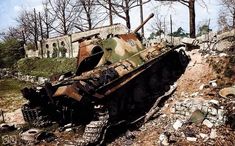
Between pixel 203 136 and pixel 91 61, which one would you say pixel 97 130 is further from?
pixel 91 61

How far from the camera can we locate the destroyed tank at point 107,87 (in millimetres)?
11781

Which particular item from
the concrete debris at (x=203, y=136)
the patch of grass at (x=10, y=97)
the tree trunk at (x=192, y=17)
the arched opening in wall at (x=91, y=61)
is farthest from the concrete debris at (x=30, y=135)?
the tree trunk at (x=192, y=17)

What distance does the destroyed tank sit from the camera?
464 inches

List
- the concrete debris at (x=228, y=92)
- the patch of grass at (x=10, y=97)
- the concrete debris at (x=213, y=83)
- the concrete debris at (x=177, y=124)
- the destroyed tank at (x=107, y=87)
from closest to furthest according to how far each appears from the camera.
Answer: the destroyed tank at (x=107, y=87) < the concrete debris at (x=177, y=124) < the concrete debris at (x=228, y=92) < the concrete debris at (x=213, y=83) < the patch of grass at (x=10, y=97)

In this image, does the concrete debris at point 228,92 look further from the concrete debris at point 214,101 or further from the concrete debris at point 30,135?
the concrete debris at point 30,135

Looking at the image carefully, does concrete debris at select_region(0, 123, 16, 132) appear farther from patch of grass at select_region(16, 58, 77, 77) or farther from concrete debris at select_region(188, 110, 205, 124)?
patch of grass at select_region(16, 58, 77, 77)

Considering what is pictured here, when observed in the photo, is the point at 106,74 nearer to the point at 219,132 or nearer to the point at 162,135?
the point at 162,135

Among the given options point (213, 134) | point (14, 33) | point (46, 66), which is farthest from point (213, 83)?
point (14, 33)

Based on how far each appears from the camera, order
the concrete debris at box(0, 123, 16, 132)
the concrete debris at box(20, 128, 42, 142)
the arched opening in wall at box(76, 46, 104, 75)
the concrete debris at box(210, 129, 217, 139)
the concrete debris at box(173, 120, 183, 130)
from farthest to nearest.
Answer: the arched opening in wall at box(76, 46, 104, 75) < the concrete debris at box(0, 123, 16, 132) < the concrete debris at box(20, 128, 42, 142) < the concrete debris at box(173, 120, 183, 130) < the concrete debris at box(210, 129, 217, 139)

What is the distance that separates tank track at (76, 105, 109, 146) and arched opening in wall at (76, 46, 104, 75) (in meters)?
3.05

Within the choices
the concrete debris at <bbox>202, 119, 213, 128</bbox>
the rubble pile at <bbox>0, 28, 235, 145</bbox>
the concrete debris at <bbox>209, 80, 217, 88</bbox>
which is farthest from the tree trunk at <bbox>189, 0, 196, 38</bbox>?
the concrete debris at <bbox>202, 119, 213, 128</bbox>

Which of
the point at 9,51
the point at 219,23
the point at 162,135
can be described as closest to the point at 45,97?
the point at 162,135

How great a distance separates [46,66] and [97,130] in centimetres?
2009

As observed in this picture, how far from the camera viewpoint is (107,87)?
1205cm
